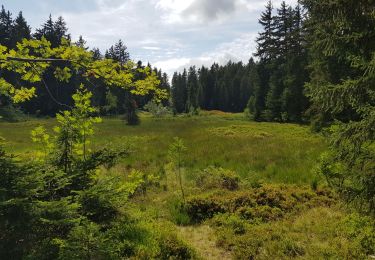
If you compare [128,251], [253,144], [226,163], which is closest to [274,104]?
[253,144]

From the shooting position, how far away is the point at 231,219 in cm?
820

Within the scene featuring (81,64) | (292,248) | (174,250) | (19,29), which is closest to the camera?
(81,64)

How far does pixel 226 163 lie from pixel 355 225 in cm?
797

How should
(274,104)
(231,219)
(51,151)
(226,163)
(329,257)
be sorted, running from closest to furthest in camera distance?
1. (329,257)
2. (51,151)
3. (231,219)
4. (226,163)
5. (274,104)

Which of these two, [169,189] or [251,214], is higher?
[251,214]

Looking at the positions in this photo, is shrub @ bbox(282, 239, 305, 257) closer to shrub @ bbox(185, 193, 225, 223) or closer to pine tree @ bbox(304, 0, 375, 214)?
pine tree @ bbox(304, 0, 375, 214)

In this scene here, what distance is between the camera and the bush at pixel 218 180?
443 inches

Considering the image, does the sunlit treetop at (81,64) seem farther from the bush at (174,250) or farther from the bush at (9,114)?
the bush at (9,114)

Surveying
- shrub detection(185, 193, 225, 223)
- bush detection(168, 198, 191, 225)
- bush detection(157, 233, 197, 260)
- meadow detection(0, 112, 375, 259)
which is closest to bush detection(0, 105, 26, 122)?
meadow detection(0, 112, 375, 259)

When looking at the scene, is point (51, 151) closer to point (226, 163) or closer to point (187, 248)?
point (187, 248)

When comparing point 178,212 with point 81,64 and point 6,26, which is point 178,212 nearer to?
point 81,64

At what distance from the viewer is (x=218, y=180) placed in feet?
37.5

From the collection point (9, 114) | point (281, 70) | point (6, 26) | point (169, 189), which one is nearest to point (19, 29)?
point (6, 26)

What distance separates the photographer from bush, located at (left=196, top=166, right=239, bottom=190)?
443 inches
